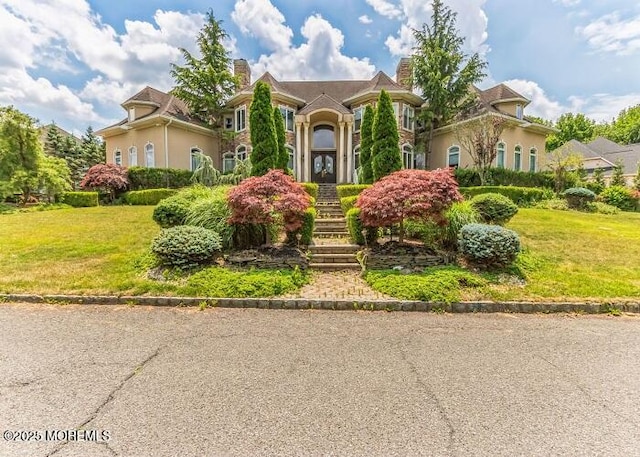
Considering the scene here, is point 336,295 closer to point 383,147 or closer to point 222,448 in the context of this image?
point 222,448

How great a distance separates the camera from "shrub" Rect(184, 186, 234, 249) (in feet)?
27.3

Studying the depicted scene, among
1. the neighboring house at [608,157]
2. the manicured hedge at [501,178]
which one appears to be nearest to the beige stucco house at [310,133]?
the manicured hedge at [501,178]

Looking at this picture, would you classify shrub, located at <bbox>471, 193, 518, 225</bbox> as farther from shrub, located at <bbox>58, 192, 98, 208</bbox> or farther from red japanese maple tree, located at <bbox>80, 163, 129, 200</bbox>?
shrub, located at <bbox>58, 192, 98, 208</bbox>

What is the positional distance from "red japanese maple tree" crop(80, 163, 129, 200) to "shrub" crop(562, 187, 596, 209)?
25.3 metres

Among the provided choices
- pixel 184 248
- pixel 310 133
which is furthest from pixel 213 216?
pixel 310 133

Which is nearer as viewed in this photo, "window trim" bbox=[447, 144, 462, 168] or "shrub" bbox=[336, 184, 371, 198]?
"shrub" bbox=[336, 184, 371, 198]

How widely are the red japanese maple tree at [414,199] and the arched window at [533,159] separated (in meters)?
19.1

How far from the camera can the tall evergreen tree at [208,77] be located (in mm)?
21875

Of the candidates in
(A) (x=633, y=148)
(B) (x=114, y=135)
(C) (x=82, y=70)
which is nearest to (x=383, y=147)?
(C) (x=82, y=70)

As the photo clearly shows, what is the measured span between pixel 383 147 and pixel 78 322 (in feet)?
38.3

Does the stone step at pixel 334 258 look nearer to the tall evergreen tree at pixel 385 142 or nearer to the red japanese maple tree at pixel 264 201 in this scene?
the red japanese maple tree at pixel 264 201

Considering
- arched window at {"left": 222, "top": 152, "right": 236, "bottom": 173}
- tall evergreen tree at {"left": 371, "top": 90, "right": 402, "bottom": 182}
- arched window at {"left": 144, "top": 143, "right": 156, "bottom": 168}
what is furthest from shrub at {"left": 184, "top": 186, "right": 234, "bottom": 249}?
arched window at {"left": 222, "top": 152, "right": 236, "bottom": 173}

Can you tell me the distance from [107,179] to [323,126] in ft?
47.0

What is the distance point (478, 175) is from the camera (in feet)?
61.8
